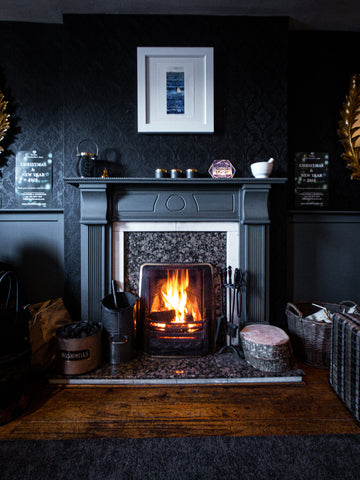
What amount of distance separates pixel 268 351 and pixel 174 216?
1.20 metres

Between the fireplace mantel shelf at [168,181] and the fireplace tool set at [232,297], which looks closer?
the fireplace mantel shelf at [168,181]

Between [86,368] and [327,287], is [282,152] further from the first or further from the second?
[86,368]

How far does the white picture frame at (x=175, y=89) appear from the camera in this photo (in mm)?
2090

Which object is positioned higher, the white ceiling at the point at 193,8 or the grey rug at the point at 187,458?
the white ceiling at the point at 193,8

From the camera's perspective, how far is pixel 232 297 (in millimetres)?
2129

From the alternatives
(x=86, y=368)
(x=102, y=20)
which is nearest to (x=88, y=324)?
(x=86, y=368)

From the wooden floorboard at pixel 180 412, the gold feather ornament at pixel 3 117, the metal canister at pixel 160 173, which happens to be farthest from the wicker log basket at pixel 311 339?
the gold feather ornament at pixel 3 117

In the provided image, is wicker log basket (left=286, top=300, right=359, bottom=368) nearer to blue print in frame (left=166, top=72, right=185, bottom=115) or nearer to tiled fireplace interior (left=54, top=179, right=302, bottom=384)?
tiled fireplace interior (left=54, top=179, right=302, bottom=384)

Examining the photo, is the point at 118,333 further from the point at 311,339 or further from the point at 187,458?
the point at 311,339

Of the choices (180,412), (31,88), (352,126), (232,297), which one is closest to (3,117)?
(31,88)

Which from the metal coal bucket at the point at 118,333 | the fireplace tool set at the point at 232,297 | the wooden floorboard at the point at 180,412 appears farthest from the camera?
the fireplace tool set at the point at 232,297

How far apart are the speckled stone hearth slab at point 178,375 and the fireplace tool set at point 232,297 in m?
0.28

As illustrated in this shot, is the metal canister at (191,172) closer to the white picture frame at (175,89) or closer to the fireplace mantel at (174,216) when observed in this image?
the fireplace mantel at (174,216)

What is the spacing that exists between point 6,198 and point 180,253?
1.66 meters
